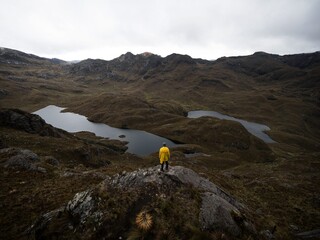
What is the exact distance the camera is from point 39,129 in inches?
2616

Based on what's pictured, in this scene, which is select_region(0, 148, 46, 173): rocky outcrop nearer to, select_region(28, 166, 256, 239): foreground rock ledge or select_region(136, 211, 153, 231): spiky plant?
select_region(28, 166, 256, 239): foreground rock ledge

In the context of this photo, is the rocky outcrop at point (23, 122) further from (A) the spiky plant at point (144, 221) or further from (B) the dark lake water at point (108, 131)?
(A) the spiky plant at point (144, 221)

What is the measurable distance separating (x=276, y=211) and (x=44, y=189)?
28.5m

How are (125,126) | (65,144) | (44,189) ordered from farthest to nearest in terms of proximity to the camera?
(125,126), (65,144), (44,189)

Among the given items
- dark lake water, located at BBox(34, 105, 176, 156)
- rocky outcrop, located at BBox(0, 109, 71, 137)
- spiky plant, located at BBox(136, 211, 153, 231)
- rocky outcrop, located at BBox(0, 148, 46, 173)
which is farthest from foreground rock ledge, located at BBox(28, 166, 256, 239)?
dark lake water, located at BBox(34, 105, 176, 156)

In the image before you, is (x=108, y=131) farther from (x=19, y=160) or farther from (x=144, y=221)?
(x=144, y=221)


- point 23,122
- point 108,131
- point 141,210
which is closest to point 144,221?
point 141,210

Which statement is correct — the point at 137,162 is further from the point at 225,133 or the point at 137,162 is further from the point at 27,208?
the point at 225,133

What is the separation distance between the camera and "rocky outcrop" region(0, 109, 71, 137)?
2467 inches

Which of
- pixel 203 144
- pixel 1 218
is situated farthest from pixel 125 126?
pixel 1 218

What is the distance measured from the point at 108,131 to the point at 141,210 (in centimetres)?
12178

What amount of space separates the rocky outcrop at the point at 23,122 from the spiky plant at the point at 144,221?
Result: 58792mm

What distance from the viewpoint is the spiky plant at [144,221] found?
14.9 m

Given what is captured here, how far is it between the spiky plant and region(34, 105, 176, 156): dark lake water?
8194 cm
